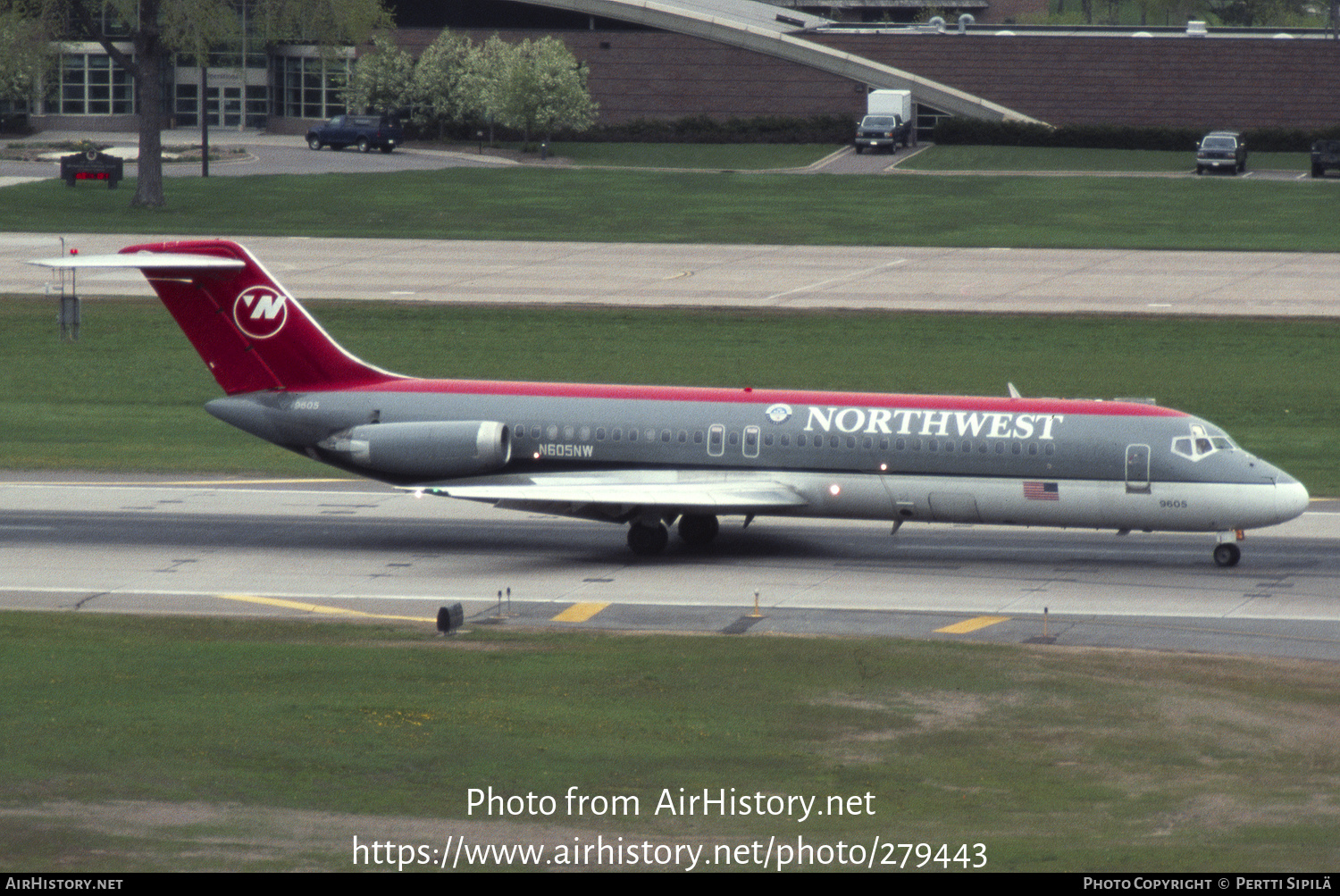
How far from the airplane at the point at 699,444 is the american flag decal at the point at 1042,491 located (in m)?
0.04

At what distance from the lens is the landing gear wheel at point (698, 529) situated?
132ft

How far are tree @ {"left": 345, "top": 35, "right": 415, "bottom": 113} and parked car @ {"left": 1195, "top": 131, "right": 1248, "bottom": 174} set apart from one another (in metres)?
57.0

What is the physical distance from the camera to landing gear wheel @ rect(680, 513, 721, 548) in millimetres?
40250

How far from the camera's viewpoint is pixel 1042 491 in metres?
37.4

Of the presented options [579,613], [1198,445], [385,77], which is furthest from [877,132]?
[579,613]

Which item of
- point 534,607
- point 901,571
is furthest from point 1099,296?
point 534,607

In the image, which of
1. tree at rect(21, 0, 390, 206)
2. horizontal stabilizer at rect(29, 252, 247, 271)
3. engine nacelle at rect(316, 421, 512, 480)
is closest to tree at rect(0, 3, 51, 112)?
tree at rect(21, 0, 390, 206)

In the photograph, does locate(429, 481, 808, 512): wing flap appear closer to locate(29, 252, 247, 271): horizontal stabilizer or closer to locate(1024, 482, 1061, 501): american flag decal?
locate(1024, 482, 1061, 501): american flag decal

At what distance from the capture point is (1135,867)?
736 inches

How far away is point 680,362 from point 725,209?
39.5 metres

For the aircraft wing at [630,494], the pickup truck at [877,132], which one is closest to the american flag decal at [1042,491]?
the aircraft wing at [630,494]

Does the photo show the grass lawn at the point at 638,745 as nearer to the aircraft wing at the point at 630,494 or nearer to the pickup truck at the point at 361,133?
the aircraft wing at the point at 630,494

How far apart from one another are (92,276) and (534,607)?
52347mm

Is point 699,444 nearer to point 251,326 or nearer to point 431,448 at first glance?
point 431,448
